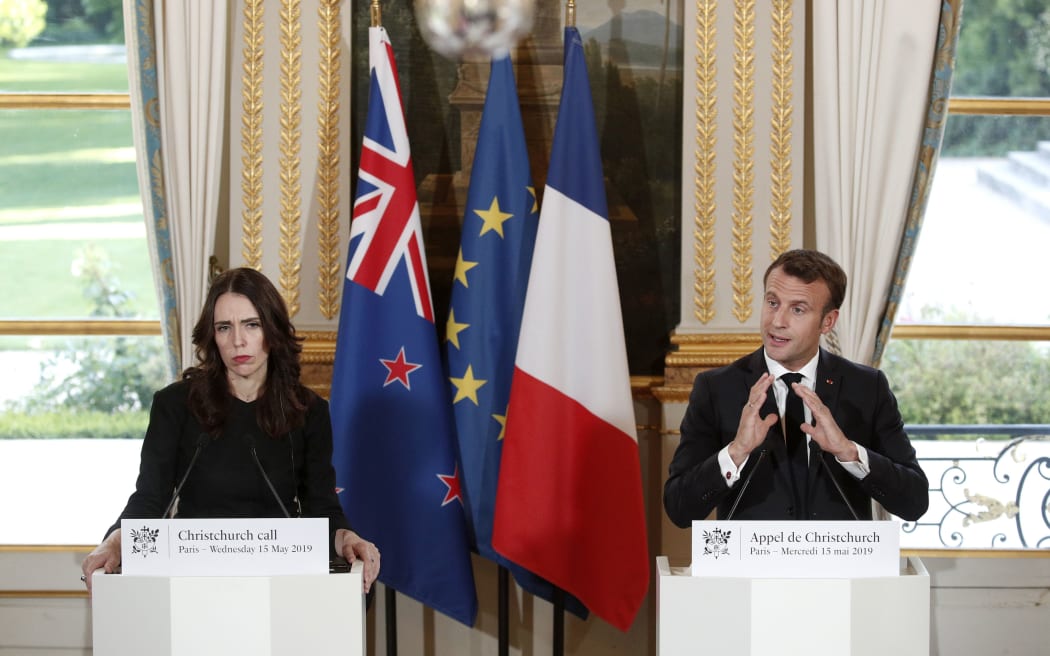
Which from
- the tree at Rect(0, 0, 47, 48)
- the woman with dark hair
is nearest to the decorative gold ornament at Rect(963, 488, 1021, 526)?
the woman with dark hair

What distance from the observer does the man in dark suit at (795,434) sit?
2643mm

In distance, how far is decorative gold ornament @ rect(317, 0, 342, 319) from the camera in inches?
155

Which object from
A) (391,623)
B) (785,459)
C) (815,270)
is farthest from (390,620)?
(815,270)

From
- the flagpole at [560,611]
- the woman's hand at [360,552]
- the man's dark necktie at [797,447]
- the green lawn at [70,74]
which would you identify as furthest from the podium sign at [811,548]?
the green lawn at [70,74]

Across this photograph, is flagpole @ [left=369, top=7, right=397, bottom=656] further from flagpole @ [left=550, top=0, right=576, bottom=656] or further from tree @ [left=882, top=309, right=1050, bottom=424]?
tree @ [left=882, top=309, right=1050, bottom=424]

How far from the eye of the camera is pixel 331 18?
12.9 ft

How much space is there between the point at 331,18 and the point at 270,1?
21cm

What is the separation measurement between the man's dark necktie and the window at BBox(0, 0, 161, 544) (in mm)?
2467

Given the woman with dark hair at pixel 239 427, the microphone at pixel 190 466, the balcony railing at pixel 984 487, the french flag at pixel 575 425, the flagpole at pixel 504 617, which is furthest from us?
the balcony railing at pixel 984 487

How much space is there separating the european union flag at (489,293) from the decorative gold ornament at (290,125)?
57cm

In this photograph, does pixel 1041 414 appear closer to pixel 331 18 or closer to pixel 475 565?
pixel 475 565

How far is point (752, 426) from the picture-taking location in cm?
253

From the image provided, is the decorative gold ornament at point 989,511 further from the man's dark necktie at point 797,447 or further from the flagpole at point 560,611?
the man's dark necktie at point 797,447

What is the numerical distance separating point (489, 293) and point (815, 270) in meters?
1.32
